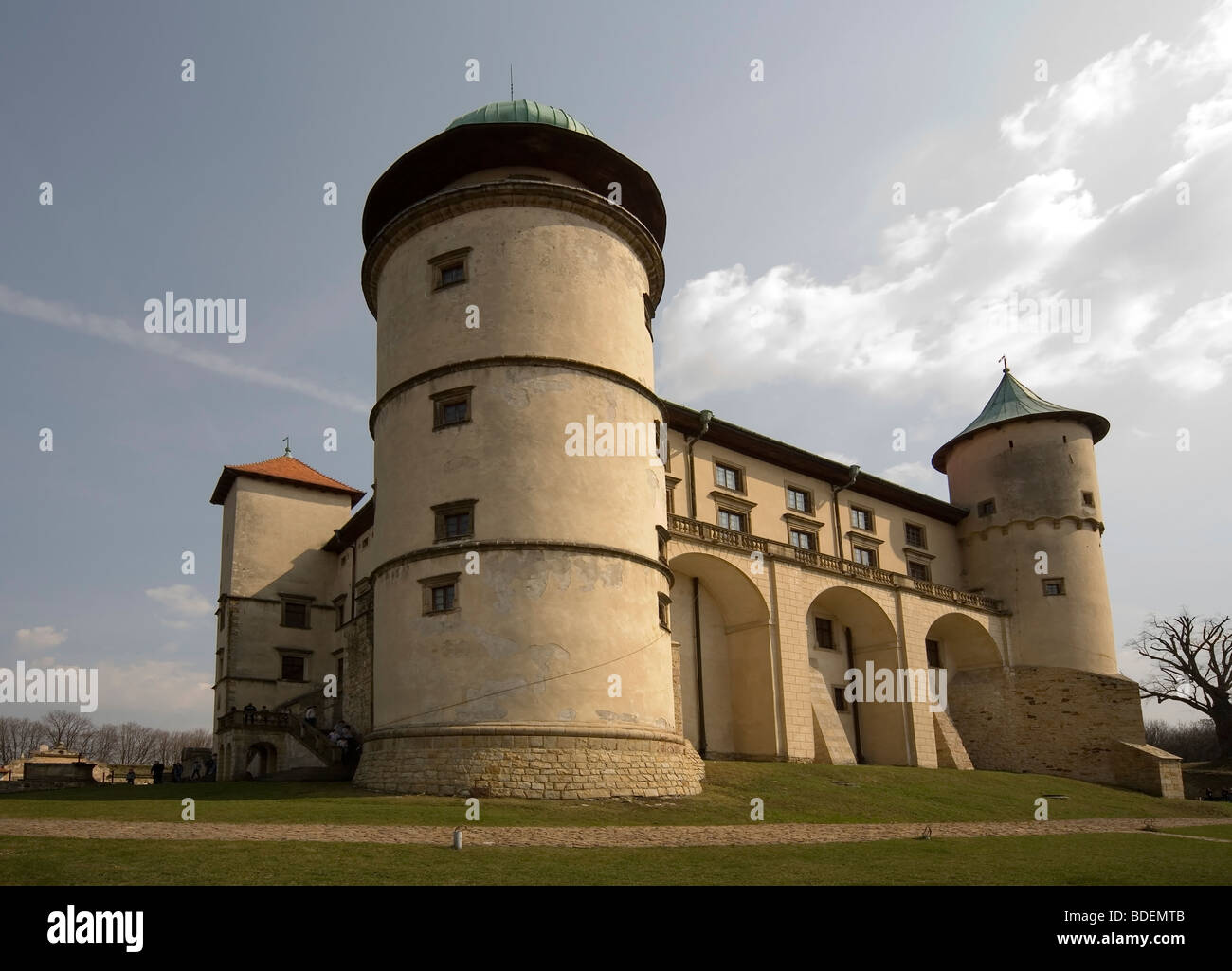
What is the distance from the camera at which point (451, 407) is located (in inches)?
1053

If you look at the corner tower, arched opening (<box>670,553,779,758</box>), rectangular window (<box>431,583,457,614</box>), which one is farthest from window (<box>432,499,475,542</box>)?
the corner tower

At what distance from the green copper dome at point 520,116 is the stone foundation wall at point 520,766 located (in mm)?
17753

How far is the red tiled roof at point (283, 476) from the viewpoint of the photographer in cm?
4678

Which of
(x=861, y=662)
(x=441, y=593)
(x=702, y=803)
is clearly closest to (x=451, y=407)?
(x=441, y=593)

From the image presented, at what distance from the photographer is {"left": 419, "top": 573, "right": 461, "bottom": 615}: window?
24.8m

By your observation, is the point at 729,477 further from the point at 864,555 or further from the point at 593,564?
the point at 593,564

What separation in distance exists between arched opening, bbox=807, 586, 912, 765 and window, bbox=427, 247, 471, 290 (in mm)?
20313

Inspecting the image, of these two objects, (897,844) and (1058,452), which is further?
(1058,452)

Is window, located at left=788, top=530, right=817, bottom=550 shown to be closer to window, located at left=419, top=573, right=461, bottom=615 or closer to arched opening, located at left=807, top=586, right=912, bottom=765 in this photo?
arched opening, located at left=807, top=586, right=912, bottom=765
